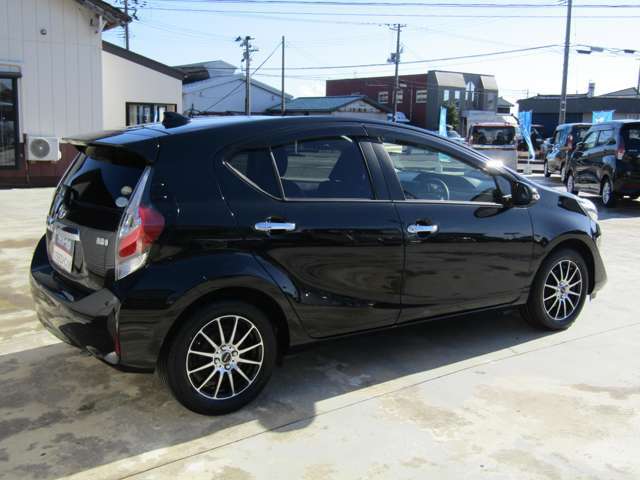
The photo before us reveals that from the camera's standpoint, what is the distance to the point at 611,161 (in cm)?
1276

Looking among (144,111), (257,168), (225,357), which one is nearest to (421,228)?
(257,168)

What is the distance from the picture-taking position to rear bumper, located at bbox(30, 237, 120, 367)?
3205mm

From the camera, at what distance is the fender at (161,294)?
3160 millimetres

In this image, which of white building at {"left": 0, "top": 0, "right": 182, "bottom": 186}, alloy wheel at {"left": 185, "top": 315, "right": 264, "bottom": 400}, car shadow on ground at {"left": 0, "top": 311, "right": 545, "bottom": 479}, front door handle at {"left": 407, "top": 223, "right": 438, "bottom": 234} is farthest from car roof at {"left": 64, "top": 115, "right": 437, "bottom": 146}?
white building at {"left": 0, "top": 0, "right": 182, "bottom": 186}

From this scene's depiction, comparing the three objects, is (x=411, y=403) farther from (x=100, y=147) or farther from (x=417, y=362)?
(x=100, y=147)

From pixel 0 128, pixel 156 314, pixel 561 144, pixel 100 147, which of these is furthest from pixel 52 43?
pixel 561 144

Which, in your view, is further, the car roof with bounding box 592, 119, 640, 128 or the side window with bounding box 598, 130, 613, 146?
the side window with bounding box 598, 130, 613, 146

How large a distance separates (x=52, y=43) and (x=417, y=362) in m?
13.3

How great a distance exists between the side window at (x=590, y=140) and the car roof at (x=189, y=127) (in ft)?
37.8

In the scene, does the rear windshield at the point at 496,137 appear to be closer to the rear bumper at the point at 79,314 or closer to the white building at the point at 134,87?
the white building at the point at 134,87

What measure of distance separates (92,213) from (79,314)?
57cm

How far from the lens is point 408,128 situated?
4316 mm

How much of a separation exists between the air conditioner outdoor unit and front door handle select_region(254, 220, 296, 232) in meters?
12.6

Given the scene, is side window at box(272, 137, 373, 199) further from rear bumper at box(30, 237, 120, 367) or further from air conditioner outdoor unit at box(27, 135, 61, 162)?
air conditioner outdoor unit at box(27, 135, 61, 162)
